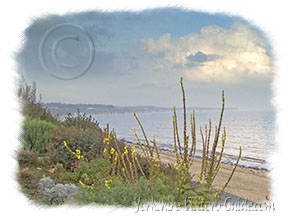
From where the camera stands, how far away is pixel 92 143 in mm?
7547

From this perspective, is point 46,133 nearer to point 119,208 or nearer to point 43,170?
point 43,170

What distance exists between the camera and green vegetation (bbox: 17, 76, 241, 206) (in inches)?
132

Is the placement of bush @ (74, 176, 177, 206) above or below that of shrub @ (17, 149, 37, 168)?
above

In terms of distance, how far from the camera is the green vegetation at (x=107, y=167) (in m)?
3.35

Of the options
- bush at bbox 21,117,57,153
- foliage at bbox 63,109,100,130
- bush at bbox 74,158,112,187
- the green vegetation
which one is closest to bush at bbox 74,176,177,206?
the green vegetation

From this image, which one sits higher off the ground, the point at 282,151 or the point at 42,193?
the point at 282,151

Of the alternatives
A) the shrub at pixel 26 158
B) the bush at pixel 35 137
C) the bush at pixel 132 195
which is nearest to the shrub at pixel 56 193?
the bush at pixel 132 195

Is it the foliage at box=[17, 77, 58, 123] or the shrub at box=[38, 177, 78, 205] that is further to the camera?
the foliage at box=[17, 77, 58, 123]

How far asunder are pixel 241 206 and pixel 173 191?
75 cm

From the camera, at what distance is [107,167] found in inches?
206

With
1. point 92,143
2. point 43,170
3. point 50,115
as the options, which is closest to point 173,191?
point 43,170

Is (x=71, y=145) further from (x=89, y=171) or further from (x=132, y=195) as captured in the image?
(x=132, y=195)

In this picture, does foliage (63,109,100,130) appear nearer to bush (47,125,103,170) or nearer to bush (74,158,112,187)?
bush (47,125,103,170)

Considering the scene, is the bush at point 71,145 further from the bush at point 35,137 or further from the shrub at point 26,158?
the shrub at point 26,158
